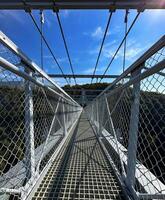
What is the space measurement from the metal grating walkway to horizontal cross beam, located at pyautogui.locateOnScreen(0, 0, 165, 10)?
119 centimetres

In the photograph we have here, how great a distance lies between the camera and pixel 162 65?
89cm

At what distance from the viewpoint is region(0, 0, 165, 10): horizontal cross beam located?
109 cm

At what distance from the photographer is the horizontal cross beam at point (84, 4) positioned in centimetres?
109

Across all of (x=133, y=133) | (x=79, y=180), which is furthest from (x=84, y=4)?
(x=79, y=180)

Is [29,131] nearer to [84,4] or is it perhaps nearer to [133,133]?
[133,133]

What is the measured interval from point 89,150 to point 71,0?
2.01 m

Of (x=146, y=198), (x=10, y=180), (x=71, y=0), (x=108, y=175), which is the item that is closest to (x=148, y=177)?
(x=146, y=198)

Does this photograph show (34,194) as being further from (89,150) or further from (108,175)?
(89,150)

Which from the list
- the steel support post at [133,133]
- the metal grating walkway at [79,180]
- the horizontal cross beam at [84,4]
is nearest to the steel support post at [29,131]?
the metal grating walkway at [79,180]

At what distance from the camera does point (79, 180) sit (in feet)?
5.45

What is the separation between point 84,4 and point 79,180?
1.30 m

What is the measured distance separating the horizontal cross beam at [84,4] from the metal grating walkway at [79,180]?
1.19m

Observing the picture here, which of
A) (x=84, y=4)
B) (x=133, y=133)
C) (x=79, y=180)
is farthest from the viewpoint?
(x=79, y=180)

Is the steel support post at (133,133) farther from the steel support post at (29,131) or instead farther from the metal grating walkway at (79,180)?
the steel support post at (29,131)
